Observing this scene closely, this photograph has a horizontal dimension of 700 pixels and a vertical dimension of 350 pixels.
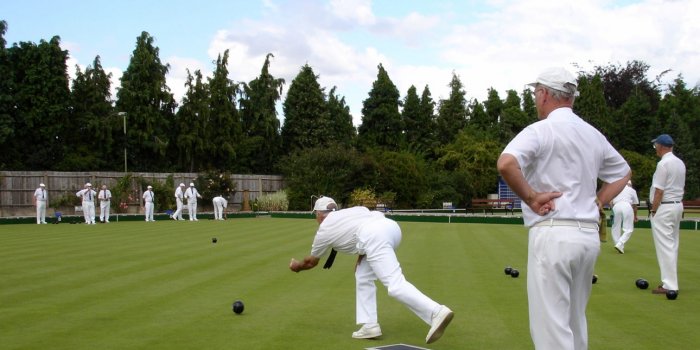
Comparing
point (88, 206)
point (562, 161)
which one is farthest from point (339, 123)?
point (562, 161)

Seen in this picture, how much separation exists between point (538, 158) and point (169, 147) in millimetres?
48847

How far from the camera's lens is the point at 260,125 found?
181 ft

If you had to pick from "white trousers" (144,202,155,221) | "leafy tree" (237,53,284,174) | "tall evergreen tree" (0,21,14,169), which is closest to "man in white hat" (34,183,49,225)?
"white trousers" (144,202,155,221)

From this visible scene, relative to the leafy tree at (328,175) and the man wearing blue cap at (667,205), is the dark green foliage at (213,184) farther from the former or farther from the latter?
the man wearing blue cap at (667,205)

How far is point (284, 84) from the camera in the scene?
57.8 m

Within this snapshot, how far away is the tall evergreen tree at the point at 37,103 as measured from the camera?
4472cm

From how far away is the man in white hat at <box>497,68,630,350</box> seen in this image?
3865 mm

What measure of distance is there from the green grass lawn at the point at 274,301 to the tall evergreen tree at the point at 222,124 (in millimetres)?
35537

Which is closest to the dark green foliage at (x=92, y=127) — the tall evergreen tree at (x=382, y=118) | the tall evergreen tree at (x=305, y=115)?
the tall evergreen tree at (x=305, y=115)

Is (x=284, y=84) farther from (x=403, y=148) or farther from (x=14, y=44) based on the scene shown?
(x=14, y=44)

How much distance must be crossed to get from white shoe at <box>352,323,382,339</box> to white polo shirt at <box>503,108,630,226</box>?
113 inches

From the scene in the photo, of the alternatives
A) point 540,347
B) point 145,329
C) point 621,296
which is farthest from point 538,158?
point 621,296

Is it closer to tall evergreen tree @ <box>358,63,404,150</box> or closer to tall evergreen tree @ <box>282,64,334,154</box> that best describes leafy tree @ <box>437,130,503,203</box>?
tall evergreen tree @ <box>358,63,404,150</box>

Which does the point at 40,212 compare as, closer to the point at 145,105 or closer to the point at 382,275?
the point at 145,105
